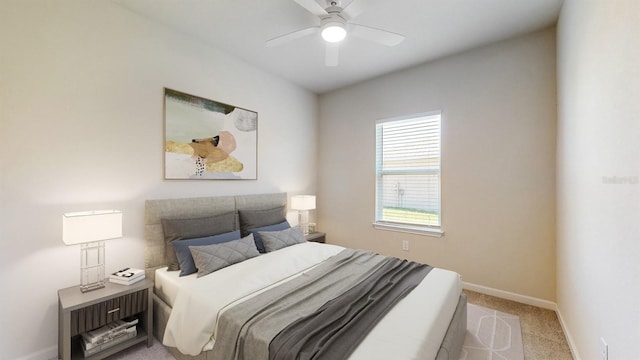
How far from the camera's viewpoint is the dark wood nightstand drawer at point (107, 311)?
1739 millimetres

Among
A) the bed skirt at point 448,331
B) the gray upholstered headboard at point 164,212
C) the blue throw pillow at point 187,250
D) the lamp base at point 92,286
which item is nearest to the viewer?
the bed skirt at point 448,331

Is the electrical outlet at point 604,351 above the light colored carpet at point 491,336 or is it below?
above

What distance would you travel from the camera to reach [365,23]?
2.47 m

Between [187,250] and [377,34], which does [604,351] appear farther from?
[187,250]

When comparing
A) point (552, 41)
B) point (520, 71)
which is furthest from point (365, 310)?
point (552, 41)

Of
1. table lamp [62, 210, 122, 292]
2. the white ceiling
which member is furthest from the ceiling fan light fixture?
table lamp [62, 210, 122, 292]

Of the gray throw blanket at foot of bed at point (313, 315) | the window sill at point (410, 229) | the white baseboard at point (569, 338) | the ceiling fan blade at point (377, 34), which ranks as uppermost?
the ceiling fan blade at point (377, 34)

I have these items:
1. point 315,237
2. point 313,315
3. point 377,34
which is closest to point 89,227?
point 313,315

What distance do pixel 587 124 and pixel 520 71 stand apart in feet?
4.36

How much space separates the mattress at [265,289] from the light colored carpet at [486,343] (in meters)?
0.38

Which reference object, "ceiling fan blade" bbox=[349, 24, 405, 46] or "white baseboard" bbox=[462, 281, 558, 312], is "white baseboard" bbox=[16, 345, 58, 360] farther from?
"white baseboard" bbox=[462, 281, 558, 312]

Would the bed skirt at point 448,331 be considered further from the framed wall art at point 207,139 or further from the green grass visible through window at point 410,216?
the green grass visible through window at point 410,216

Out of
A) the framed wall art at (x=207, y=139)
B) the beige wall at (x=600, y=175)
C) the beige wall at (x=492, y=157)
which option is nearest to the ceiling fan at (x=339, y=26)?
the framed wall art at (x=207, y=139)

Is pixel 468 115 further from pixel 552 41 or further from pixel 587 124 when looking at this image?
pixel 587 124
